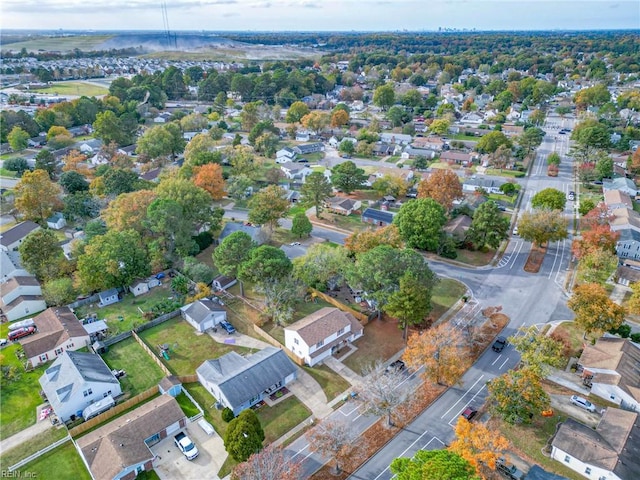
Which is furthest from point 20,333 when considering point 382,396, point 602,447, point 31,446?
point 602,447

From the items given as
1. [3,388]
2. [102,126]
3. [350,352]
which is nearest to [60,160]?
[102,126]

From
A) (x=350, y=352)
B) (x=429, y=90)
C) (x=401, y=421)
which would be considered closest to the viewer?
(x=401, y=421)

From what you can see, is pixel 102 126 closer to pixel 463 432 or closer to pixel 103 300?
pixel 103 300

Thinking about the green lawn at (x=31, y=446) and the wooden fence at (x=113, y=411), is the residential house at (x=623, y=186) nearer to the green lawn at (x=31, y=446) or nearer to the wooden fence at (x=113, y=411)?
the wooden fence at (x=113, y=411)

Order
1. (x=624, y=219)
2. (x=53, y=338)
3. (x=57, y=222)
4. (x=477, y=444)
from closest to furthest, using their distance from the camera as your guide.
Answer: (x=477, y=444), (x=53, y=338), (x=624, y=219), (x=57, y=222)

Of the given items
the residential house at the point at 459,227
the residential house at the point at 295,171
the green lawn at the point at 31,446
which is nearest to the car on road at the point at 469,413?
the residential house at the point at 459,227

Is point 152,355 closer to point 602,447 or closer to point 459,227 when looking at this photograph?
point 602,447
